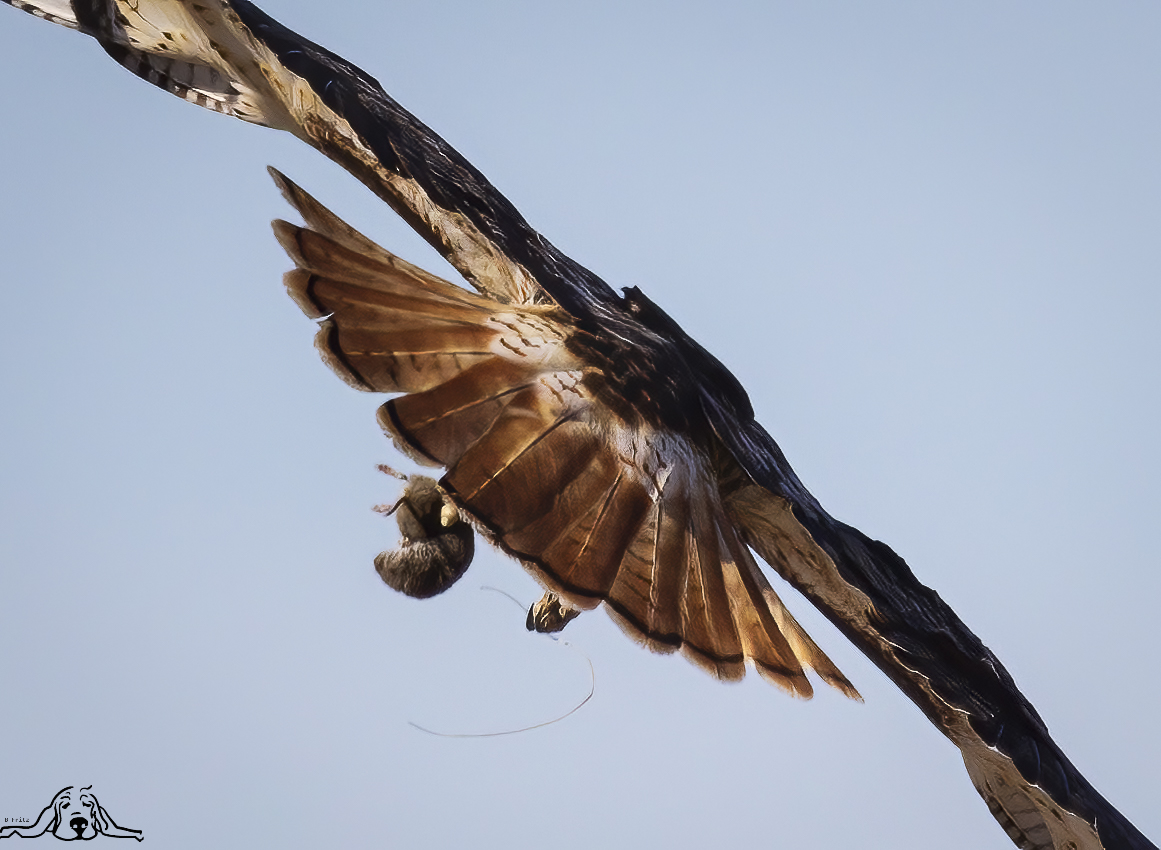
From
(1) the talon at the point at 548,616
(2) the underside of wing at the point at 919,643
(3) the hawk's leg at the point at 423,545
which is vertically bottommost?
(2) the underside of wing at the point at 919,643

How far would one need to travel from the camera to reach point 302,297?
954 mm

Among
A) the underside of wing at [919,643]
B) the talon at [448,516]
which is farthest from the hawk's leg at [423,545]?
the underside of wing at [919,643]

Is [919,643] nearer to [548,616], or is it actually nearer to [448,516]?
[548,616]

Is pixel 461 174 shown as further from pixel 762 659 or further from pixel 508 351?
pixel 762 659

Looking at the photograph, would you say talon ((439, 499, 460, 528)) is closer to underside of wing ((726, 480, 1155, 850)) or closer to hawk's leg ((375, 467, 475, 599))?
hawk's leg ((375, 467, 475, 599))

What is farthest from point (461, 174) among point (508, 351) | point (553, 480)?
point (553, 480)

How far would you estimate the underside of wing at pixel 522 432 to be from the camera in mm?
970

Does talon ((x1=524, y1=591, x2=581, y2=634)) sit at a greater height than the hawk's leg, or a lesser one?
lesser

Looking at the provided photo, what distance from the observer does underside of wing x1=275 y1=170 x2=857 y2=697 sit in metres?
0.97

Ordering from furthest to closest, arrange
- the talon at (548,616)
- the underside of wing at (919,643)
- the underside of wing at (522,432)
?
the talon at (548,616) → the underside of wing at (919,643) → the underside of wing at (522,432)

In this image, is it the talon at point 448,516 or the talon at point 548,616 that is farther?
the talon at point 548,616

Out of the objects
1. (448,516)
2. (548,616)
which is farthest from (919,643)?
(448,516)

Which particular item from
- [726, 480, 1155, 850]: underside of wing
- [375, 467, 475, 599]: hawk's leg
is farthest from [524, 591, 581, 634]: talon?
[726, 480, 1155, 850]: underside of wing

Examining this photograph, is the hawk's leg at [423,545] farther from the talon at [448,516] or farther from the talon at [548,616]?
the talon at [548,616]
